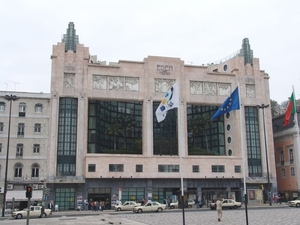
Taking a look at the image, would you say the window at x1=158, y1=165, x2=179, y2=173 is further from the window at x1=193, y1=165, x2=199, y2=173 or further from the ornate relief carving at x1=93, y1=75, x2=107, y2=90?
the ornate relief carving at x1=93, y1=75, x2=107, y2=90

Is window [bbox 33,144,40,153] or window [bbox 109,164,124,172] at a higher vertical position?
window [bbox 33,144,40,153]

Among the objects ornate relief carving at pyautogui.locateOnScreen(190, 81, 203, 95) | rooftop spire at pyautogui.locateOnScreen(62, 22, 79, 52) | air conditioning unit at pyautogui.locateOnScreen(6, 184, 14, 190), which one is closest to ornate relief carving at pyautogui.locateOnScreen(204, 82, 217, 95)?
ornate relief carving at pyautogui.locateOnScreen(190, 81, 203, 95)

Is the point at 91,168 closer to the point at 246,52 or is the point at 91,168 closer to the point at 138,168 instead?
the point at 138,168

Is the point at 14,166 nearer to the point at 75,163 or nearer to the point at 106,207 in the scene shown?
the point at 75,163

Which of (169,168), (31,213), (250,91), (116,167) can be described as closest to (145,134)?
(169,168)

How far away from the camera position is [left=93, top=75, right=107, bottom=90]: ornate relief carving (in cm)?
6794

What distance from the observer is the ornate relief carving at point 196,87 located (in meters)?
72.2

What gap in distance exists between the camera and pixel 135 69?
70250 millimetres

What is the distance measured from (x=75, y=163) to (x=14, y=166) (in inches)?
369

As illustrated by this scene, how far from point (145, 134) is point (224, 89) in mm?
17767

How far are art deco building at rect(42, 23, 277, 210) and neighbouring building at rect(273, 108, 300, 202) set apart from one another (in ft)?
12.7

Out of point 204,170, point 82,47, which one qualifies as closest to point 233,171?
point 204,170

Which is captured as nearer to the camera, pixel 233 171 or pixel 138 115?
pixel 233 171

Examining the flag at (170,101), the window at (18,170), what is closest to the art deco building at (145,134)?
the window at (18,170)
